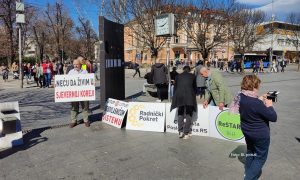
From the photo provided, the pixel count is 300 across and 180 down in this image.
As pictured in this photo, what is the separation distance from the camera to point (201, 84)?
1220 centimetres

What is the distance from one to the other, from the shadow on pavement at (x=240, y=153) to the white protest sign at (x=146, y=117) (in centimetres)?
200

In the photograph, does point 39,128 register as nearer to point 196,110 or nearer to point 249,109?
point 196,110

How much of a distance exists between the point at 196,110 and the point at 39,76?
15.3 meters

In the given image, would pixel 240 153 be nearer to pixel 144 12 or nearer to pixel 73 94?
pixel 73 94

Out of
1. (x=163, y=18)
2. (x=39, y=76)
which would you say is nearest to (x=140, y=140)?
(x=163, y=18)

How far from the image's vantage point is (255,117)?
396 centimetres

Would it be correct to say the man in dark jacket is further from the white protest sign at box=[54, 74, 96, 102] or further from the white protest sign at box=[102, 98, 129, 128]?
the white protest sign at box=[54, 74, 96, 102]

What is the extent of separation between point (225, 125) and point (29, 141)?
4263mm

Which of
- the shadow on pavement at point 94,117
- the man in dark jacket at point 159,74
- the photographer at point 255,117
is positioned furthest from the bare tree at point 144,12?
the photographer at point 255,117

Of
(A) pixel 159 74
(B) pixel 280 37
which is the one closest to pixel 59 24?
(A) pixel 159 74

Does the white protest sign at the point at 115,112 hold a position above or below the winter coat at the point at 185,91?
below

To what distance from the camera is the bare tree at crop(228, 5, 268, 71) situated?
3462 cm

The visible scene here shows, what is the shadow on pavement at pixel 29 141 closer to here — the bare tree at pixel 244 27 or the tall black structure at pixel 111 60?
the tall black structure at pixel 111 60

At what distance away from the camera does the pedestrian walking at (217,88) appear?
22.3 ft
